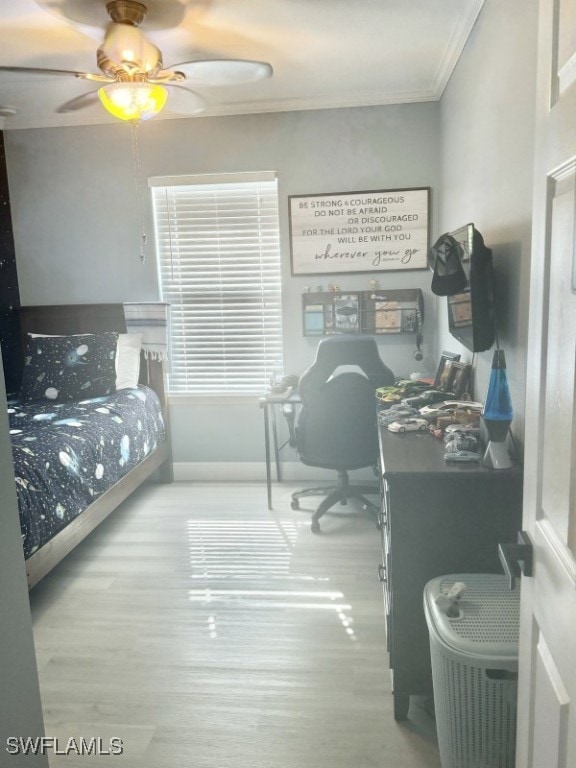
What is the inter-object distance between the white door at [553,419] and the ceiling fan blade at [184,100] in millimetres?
1897

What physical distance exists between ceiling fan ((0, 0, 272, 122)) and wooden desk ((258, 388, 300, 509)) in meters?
1.64

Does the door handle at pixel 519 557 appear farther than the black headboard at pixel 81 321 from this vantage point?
No

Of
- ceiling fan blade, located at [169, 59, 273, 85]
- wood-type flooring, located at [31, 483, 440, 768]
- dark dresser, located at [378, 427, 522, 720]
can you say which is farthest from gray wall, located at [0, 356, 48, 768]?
ceiling fan blade, located at [169, 59, 273, 85]

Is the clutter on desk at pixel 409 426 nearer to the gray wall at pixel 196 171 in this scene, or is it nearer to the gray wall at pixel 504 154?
the gray wall at pixel 504 154

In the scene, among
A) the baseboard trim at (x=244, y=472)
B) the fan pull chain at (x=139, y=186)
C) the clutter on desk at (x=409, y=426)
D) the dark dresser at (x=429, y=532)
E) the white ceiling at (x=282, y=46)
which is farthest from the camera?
the baseboard trim at (x=244, y=472)

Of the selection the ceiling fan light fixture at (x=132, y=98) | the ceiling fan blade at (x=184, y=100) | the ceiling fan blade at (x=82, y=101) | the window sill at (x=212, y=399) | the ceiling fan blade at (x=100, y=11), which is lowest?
the window sill at (x=212, y=399)

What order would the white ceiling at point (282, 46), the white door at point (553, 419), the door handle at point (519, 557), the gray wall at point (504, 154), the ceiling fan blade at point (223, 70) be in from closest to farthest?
1. the white door at point (553, 419)
2. the door handle at point (519, 557)
3. the gray wall at point (504, 154)
4. the ceiling fan blade at point (223, 70)
5. the white ceiling at point (282, 46)

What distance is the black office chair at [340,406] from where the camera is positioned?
289cm

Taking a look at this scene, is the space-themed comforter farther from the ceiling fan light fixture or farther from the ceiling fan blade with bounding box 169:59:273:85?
the ceiling fan blade with bounding box 169:59:273:85

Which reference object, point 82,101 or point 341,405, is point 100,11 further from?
point 341,405

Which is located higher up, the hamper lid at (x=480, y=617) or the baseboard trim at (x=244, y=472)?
the hamper lid at (x=480, y=617)

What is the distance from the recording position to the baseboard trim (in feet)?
13.2

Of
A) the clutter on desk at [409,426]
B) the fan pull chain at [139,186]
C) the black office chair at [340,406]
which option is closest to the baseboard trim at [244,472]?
the black office chair at [340,406]

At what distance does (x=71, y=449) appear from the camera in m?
2.72
